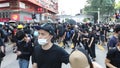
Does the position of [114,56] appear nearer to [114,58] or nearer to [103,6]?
[114,58]

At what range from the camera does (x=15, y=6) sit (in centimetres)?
5256

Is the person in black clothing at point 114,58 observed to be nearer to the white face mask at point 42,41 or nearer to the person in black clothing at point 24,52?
the white face mask at point 42,41

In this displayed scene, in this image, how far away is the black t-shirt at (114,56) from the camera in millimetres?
6027

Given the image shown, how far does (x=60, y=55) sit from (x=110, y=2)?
88064 mm

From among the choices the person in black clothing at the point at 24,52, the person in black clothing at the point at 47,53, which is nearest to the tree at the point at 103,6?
the person in black clothing at the point at 24,52

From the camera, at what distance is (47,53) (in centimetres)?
531

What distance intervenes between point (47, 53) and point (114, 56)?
1.36 m

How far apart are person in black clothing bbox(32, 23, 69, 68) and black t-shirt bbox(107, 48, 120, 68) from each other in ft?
3.25

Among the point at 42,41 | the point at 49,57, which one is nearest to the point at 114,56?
the point at 49,57

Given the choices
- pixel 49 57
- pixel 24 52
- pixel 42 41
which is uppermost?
pixel 42 41

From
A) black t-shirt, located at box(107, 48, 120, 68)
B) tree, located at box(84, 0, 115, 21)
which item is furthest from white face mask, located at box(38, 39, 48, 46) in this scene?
tree, located at box(84, 0, 115, 21)

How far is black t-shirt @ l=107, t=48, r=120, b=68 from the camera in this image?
6027 millimetres

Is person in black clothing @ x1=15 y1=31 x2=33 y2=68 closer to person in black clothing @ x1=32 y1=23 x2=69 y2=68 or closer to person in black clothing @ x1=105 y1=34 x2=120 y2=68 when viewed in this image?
person in black clothing @ x1=105 y1=34 x2=120 y2=68

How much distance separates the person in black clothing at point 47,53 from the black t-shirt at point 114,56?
0.99 metres
